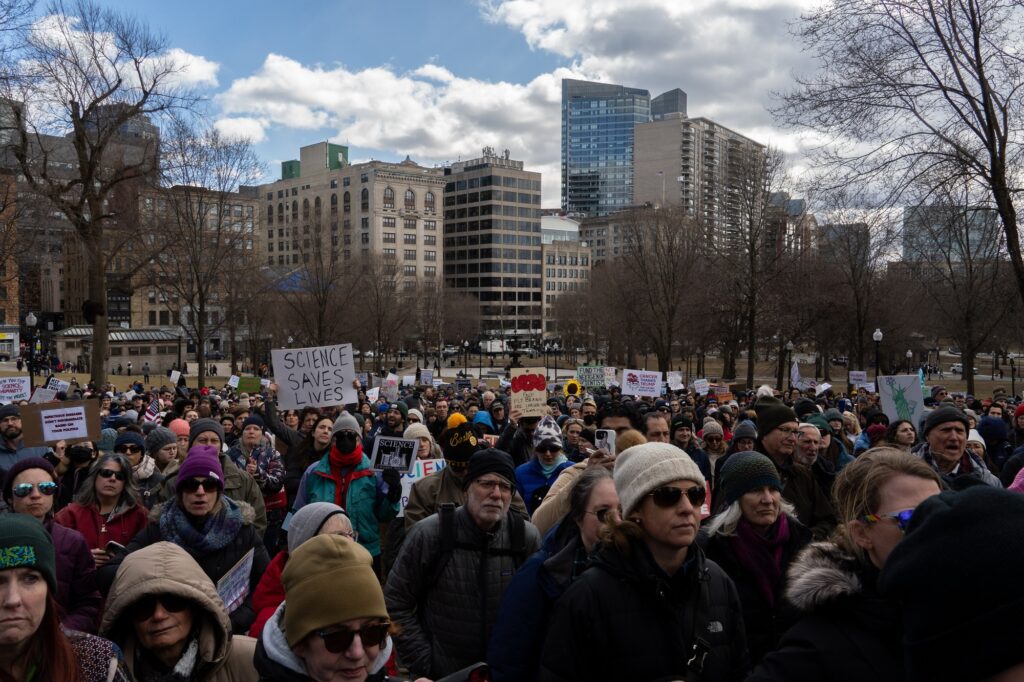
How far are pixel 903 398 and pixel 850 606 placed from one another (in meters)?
11.1

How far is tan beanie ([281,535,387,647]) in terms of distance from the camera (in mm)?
2537

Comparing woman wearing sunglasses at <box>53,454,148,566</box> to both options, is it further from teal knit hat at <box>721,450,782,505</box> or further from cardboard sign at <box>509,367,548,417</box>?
cardboard sign at <box>509,367,548,417</box>

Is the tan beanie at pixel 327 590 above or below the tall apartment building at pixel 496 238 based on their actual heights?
below

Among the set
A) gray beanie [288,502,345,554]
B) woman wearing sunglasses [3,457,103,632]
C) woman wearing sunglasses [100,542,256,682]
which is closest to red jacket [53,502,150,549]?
woman wearing sunglasses [3,457,103,632]

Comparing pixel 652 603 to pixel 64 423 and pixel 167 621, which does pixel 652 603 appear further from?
pixel 64 423

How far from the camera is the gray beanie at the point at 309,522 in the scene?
373 cm

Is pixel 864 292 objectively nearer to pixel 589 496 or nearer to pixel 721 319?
pixel 721 319

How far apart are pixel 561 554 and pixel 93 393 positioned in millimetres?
21850

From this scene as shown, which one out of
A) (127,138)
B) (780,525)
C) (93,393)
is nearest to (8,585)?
(780,525)

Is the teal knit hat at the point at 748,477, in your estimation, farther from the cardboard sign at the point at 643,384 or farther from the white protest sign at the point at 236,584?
the cardboard sign at the point at 643,384

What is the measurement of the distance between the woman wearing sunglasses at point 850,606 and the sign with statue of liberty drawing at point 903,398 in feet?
34.0

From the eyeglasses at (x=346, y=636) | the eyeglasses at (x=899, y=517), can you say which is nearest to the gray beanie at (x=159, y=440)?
the eyeglasses at (x=346, y=636)

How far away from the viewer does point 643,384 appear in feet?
60.3

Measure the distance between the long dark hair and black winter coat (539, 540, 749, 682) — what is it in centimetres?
167
